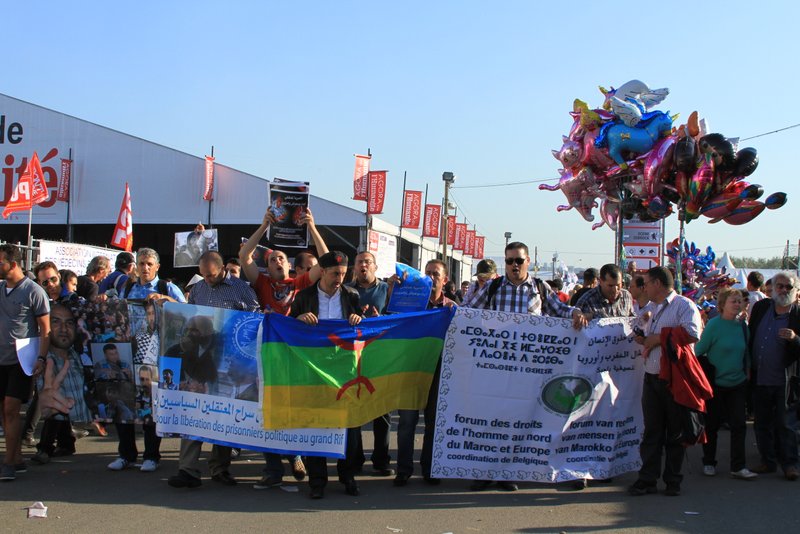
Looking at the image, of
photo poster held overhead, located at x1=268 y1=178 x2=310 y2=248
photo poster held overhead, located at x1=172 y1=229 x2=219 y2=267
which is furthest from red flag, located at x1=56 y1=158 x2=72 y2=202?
photo poster held overhead, located at x1=268 y1=178 x2=310 y2=248

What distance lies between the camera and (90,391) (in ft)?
24.4

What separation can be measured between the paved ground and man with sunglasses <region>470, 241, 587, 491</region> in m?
0.87

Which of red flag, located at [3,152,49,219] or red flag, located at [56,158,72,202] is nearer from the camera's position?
red flag, located at [3,152,49,219]

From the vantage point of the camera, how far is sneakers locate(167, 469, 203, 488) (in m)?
6.48

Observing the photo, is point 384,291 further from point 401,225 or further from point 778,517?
point 401,225

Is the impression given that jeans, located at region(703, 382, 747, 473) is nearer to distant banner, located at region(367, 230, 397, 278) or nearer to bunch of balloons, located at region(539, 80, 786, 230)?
bunch of balloons, located at region(539, 80, 786, 230)

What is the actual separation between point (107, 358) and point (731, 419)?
19.5 ft

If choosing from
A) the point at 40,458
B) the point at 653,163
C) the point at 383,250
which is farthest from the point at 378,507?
the point at 383,250

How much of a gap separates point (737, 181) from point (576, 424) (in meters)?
6.25

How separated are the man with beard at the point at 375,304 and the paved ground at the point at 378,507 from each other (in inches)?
10.0

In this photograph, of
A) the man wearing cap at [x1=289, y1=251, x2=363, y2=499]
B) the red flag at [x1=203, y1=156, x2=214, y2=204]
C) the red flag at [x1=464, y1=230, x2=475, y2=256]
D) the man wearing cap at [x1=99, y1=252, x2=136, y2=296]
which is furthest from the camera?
the red flag at [x1=464, y1=230, x2=475, y2=256]

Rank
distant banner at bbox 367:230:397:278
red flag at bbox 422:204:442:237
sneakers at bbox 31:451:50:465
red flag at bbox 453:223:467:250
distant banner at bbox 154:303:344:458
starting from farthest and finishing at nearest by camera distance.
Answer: red flag at bbox 453:223:467:250 < red flag at bbox 422:204:442:237 < distant banner at bbox 367:230:397:278 < sneakers at bbox 31:451:50:465 < distant banner at bbox 154:303:344:458

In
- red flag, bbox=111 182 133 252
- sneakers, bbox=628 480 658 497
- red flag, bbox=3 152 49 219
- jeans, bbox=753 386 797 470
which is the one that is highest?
red flag, bbox=3 152 49 219

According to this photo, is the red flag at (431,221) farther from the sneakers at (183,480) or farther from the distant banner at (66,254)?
the sneakers at (183,480)
